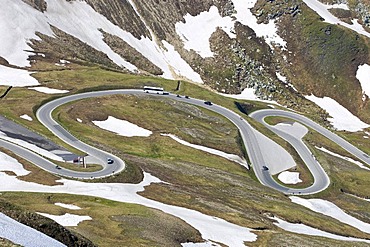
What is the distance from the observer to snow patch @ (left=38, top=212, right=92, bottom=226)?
5109cm

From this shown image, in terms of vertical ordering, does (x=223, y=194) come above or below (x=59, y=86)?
below

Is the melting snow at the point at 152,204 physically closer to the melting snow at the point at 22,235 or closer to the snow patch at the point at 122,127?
the melting snow at the point at 22,235

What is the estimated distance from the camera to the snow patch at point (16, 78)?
133875 millimetres

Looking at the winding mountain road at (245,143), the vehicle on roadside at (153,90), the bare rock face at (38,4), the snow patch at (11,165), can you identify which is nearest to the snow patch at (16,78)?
the winding mountain road at (245,143)

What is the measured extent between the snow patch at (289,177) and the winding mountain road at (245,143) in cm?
375

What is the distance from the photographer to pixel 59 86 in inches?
5433

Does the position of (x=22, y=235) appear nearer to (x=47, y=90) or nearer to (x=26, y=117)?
(x=26, y=117)

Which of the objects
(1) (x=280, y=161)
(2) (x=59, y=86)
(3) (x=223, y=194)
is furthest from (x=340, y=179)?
(2) (x=59, y=86)

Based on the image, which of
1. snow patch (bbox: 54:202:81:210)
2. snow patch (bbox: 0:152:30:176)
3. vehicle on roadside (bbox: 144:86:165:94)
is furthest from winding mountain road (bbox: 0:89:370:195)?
snow patch (bbox: 54:202:81:210)

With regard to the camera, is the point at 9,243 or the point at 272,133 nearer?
the point at 9,243

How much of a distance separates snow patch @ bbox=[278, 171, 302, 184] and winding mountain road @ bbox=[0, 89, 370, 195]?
3.75 meters

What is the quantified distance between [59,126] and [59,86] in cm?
3293

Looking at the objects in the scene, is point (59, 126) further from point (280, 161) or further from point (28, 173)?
point (280, 161)

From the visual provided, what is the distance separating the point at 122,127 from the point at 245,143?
125 ft
